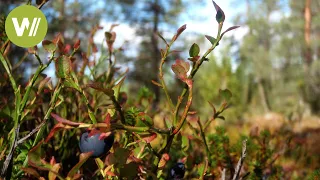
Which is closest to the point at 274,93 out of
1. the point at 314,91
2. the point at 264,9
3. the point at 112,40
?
the point at 264,9

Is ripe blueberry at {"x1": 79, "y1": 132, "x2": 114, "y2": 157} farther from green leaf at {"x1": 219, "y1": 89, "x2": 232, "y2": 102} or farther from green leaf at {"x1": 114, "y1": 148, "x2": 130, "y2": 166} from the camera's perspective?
green leaf at {"x1": 219, "y1": 89, "x2": 232, "y2": 102}

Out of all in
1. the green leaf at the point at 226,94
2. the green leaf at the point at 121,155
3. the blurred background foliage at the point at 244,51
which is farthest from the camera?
the blurred background foliage at the point at 244,51

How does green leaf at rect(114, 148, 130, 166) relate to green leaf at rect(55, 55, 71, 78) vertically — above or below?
below

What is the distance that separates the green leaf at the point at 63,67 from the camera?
51cm

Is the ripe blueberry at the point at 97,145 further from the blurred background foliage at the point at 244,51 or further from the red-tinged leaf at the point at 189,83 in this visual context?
the blurred background foliage at the point at 244,51

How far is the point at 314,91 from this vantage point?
63.9ft

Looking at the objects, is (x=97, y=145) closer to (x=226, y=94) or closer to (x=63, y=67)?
(x=63, y=67)

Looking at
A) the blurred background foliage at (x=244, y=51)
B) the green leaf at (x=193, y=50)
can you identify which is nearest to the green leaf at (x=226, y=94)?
the green leaf at (x=193, y=50)

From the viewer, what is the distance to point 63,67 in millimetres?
516

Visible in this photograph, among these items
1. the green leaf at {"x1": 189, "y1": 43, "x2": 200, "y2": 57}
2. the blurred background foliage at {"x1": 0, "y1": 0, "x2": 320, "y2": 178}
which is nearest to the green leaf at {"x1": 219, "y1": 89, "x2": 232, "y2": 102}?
the green leaf at {"x1": 189, "y1": 43, "x2": 200, "y2": 57}

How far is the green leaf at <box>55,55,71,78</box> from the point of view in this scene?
0.51m

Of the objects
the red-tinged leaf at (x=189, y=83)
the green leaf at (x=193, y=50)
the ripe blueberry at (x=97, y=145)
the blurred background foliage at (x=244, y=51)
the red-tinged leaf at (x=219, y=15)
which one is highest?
the red-tinged leaf at (x=219, y=15)

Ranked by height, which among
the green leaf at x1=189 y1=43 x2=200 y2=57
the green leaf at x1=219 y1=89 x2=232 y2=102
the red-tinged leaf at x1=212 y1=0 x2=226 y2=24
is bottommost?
the green leaf at x1=219 y1=89 x2=232 y2=102

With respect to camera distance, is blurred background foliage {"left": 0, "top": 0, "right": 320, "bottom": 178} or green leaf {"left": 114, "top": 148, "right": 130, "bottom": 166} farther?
blurred background foliage {"left": 0, "top": 0, "right": 320, "bottom": 178}
